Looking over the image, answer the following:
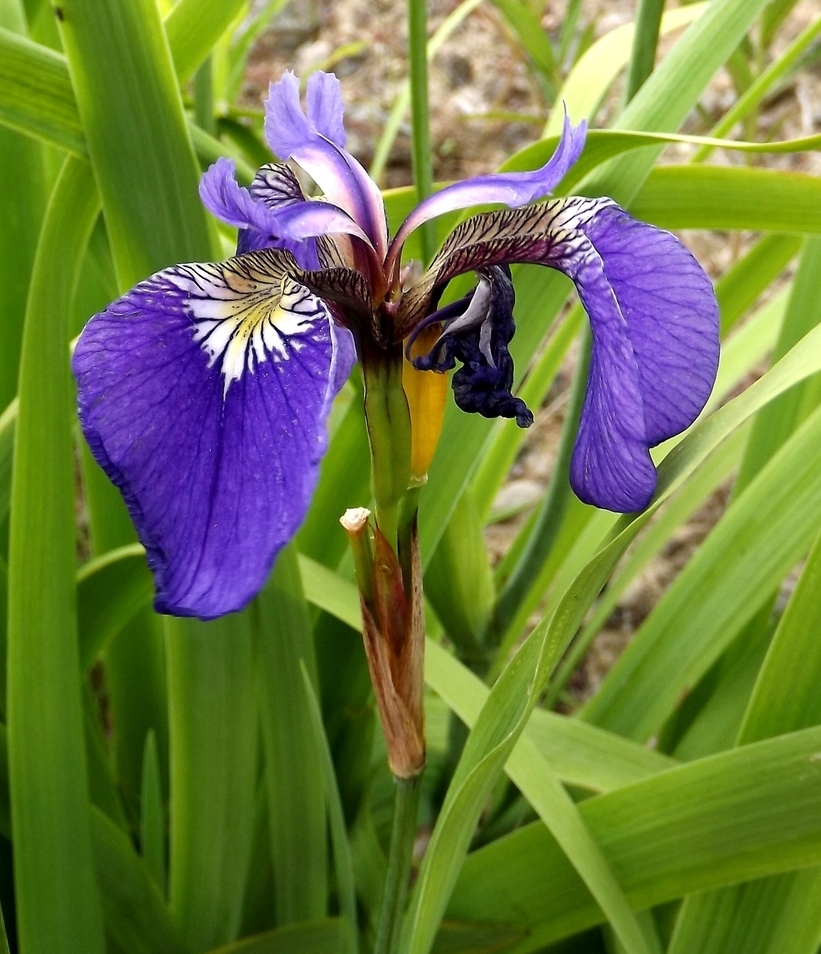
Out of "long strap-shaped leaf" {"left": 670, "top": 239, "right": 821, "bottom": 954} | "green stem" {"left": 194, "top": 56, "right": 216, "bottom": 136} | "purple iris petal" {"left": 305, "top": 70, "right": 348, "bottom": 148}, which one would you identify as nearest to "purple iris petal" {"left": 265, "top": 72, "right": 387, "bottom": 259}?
"purple iris petal" {"left": 305, "top": 70, "right": 348, "bottom": 148}

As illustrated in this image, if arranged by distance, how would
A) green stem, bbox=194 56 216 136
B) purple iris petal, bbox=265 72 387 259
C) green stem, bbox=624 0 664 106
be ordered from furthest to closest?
1. green stem, bbox=194 56 216 136
2. green stem, bbox=624 0 664 106
3. purple iris petal, bbox=265 72 387 259

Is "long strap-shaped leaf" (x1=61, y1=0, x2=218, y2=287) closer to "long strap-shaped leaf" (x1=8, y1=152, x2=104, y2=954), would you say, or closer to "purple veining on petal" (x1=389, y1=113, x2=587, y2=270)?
"long strap-shaped leaf" (x1=8, y1=152, x2=104, y2=954)

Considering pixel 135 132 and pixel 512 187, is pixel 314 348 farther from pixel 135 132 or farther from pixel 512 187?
pixel 135 132

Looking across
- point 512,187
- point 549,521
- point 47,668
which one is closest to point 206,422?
point 512,187

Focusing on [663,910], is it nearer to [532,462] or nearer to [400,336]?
[400,336]

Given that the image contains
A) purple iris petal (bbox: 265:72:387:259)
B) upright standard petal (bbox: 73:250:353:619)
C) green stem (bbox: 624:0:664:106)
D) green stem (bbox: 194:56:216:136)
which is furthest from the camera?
green stem (bbox: 194:56:216:136)

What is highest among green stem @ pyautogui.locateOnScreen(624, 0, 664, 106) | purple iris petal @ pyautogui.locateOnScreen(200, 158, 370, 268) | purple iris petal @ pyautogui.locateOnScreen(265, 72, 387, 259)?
green stem @ pyautogui.locateOnScreen(624, 0, 664, 106)

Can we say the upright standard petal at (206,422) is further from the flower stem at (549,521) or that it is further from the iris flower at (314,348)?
the flower stem at (549,521)
